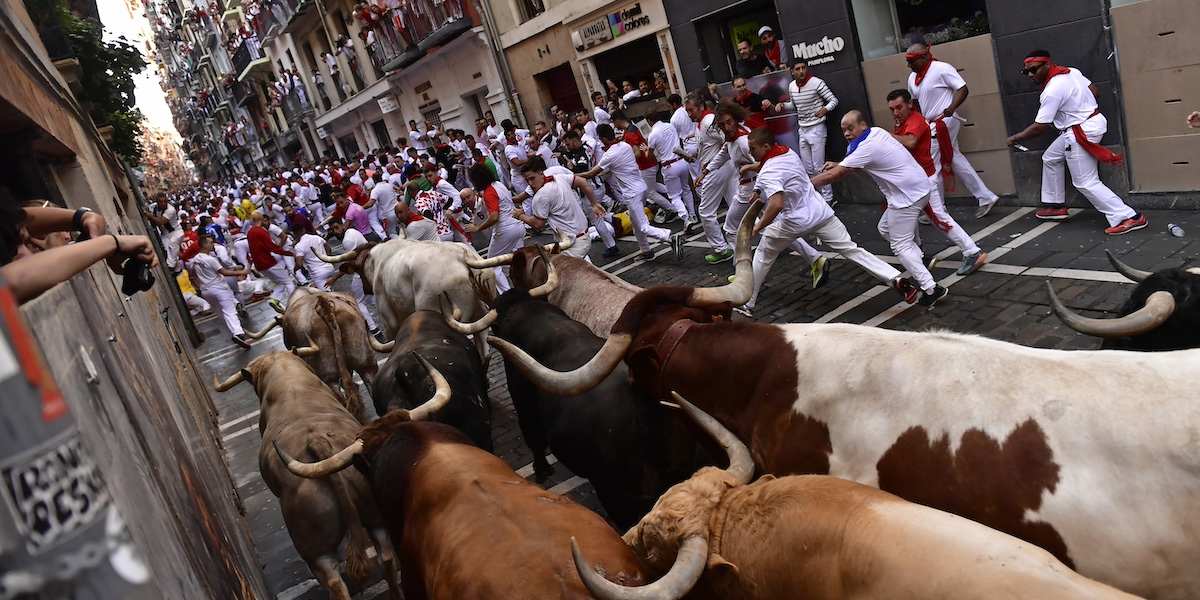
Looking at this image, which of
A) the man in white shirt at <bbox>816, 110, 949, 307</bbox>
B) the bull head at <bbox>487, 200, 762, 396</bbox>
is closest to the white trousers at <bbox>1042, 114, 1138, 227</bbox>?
the man in white shirt at <bbox>816, 110, 949, 307</bbox>

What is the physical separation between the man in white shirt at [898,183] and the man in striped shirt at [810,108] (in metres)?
4.06

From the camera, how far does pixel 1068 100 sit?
8406 mm

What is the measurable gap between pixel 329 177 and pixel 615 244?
21.2 metres

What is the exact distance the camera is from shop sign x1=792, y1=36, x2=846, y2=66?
11938 mm

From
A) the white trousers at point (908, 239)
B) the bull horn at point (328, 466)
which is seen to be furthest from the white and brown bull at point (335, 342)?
the white trousers at point (908, 239)

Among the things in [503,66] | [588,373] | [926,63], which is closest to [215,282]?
[503,66]

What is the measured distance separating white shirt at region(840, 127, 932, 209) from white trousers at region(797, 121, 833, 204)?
14.6 ft

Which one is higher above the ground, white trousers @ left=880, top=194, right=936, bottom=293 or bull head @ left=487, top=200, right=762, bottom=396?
bull head @ left=487, top=200, right=762, bottom=396

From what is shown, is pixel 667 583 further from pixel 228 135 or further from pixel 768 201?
pixel 228 135

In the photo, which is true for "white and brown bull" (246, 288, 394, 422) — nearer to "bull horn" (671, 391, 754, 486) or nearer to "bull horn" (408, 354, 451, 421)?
"bull horn" (408, 354, 451, 421)

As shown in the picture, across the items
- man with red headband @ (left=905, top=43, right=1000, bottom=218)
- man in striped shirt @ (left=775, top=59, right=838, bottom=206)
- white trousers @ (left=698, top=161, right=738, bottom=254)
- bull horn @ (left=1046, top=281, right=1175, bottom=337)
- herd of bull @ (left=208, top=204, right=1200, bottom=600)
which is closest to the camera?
herd of bull @ (left=208, top=204, right=1200, bottom=600)

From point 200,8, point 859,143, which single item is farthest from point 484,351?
point 200,8

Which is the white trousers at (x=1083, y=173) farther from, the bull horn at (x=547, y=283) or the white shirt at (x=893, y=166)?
the bull horn at (x=547, y=283)

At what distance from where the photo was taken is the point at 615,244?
12.7 meters
